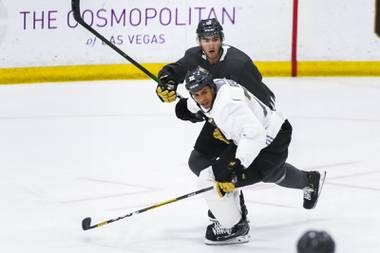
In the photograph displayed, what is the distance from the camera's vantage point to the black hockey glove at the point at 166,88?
420 cm

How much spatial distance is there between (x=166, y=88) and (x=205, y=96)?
1.96 feet

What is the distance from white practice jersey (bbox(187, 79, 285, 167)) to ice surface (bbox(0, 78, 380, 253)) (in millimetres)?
484

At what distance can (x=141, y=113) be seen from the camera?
275 inches

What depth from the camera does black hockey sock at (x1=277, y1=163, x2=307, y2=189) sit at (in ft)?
13.5

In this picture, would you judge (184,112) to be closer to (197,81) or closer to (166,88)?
(166,88)

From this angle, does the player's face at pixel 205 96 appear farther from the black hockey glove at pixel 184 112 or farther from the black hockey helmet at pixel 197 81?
the black hockey glove at pixel 184 112

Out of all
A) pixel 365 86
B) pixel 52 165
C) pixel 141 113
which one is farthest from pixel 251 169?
pixel 365 86

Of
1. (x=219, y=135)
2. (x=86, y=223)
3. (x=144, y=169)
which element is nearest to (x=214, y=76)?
(x=219, y=135)

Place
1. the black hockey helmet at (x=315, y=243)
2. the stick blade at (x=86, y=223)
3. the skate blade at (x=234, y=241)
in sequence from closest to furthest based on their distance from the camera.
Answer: the black hockey helmet at (x=315, y=243)
the skate blade at (x=234, y=241)
the stick blade at (x=86, y=223)

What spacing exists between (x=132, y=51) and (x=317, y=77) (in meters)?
1.68

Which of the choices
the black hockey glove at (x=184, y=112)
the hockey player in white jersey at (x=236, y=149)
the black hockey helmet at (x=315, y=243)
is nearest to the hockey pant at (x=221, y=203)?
the hockey player in white jersey at (x=236, y=149)

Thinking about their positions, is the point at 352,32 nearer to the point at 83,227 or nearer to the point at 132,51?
the point at 132,51

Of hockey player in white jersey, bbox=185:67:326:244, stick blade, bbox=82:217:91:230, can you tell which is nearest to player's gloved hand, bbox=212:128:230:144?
hockey player in white jersey, bbox=185:67:326:244

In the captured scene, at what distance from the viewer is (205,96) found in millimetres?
3645
